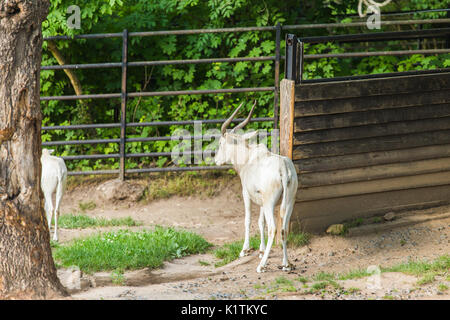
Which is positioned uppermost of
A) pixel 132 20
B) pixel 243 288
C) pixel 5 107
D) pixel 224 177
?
pixel 132 20

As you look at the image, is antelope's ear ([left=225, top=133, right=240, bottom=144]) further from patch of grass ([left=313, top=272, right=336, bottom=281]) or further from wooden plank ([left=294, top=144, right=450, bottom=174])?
patch of grass ([left=313, top=272, right=336, bottom=281])

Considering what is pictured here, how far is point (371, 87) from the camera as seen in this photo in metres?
8.30

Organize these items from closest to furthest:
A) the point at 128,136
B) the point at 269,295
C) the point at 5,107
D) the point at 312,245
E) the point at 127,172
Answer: the point at 5,107, the point at 269,295, the point at 312,245, the point at 127,172, the point at 128,136

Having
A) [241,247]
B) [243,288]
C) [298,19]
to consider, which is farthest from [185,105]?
[243,288]

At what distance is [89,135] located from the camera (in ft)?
39.9

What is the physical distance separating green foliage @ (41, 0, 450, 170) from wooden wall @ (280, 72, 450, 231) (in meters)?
2.98

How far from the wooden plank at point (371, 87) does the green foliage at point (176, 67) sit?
9.02 ft

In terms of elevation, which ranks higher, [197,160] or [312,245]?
[197,160]

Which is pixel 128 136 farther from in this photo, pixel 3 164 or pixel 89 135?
pixel 3 164

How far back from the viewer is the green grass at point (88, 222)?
952 centimetres

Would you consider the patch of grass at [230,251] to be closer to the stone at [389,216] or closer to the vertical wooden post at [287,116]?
the vertical wooden post at [287,116]

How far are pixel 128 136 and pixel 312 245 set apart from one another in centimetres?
498

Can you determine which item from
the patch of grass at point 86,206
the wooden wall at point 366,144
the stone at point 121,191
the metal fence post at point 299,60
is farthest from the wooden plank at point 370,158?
the patch of grass at point 86,206

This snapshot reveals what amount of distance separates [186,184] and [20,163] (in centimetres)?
556
